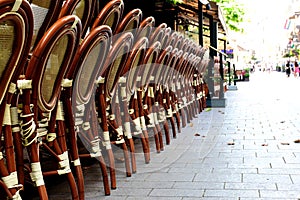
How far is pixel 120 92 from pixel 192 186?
3.83 ft

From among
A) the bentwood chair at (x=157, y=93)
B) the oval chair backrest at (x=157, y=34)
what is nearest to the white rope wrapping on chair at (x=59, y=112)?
the oval chair backrest at (x=157, y=34)

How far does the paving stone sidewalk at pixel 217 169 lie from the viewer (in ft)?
12.5

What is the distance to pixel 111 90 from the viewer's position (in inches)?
167

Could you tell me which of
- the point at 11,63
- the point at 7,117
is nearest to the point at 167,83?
the point at 7,117

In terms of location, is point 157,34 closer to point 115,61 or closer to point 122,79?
→ point 122,79

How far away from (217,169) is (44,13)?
221cm

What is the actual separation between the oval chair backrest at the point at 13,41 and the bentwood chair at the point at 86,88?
0.93 meters

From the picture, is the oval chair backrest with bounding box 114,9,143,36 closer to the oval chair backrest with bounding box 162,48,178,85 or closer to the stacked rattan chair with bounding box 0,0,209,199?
the stacked rattan chair with bounding box 0,0,209,199


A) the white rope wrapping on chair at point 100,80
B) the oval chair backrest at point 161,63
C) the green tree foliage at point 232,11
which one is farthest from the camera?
the green tree foliage at point 232,11

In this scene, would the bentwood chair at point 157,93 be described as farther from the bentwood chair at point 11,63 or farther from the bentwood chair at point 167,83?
the bentwood chair at point 11,63

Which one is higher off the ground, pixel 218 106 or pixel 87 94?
pixel 87 94

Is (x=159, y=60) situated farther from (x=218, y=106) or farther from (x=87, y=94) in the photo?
(x=218, y=106)

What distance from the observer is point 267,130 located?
7359 millimetres

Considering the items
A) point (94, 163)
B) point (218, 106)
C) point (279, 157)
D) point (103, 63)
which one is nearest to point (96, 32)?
point (103, 63)
